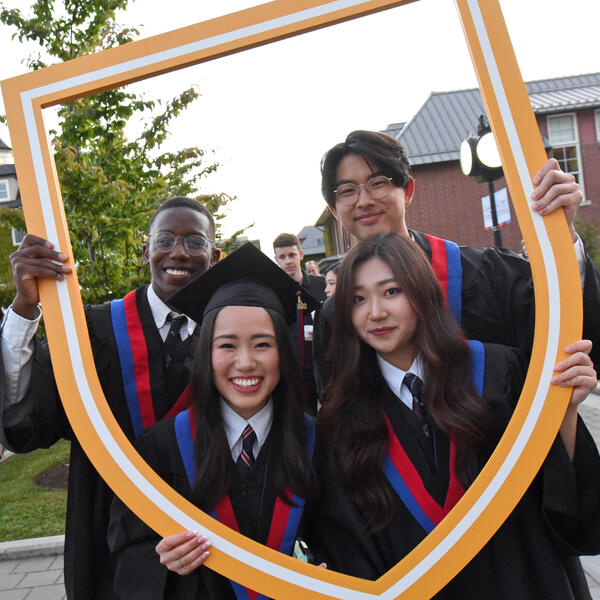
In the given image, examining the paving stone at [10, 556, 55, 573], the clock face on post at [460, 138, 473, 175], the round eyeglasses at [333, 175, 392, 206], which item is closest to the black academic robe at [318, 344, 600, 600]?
the round eyeglasses at [333, 175, 392, 206]

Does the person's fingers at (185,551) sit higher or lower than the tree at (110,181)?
lower

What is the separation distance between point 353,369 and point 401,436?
0.84 ft

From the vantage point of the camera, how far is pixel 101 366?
221cm

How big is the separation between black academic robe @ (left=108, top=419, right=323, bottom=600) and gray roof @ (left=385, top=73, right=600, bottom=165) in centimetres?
129

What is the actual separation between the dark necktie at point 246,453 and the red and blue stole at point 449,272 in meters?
0.81

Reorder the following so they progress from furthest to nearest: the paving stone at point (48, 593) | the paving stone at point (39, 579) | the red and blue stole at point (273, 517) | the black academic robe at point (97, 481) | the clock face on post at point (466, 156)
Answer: the paving stone at point (39, 579) < the paving stone at point (48, 593) < the clock face on post at point (466, 156) < the black academic robe at point (97, 481) < the red and blue stole at point (273, 517)

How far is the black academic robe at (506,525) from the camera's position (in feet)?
5.74

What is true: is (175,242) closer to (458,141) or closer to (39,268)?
(39,268)

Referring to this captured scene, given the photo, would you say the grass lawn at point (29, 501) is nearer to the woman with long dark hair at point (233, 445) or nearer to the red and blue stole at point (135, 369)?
the red and blue stole at point (135, 369)

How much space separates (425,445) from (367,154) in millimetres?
1026

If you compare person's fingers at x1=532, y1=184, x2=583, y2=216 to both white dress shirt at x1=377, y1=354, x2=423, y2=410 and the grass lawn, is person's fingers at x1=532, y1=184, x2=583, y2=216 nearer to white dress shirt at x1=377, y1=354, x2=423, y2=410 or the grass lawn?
white dress shirt at x1=377, y1=354, x2=423, y2=410

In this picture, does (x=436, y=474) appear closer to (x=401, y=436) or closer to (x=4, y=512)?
(x=401, y=436)

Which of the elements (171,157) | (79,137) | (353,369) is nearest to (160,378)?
(353,369)

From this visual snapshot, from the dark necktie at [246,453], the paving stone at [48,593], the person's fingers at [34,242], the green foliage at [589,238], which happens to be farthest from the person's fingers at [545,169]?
the green foliage at [589,238]
